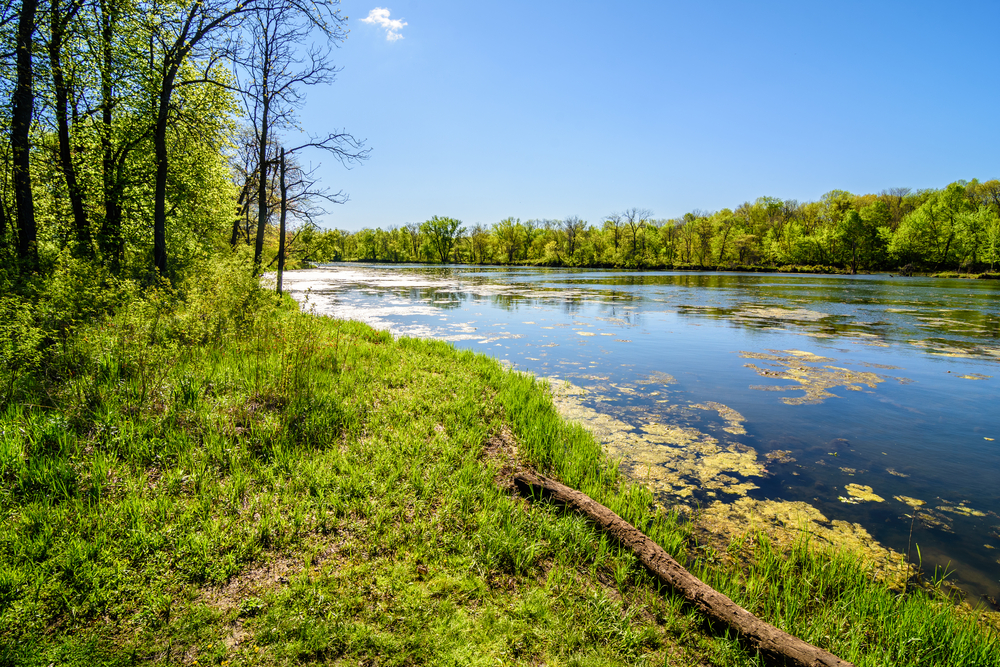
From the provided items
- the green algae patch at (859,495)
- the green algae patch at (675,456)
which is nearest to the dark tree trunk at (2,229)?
the green algae patch at (675,456)

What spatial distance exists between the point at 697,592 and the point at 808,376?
10.0 meters

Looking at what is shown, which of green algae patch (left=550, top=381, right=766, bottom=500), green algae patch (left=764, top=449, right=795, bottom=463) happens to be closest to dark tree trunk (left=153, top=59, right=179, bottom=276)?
green algae patch (left=550, top=381, right=766, bottom=500)

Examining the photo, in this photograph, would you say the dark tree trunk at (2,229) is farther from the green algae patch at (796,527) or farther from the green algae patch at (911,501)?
the green algae patch at (911,501)

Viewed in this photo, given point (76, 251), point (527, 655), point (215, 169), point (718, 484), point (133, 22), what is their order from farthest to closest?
point (215, 169) < point (133, 22) < point (76, 251) < point (718, 484) < point (527, 655)

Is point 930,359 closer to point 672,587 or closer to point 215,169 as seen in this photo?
point 672,587

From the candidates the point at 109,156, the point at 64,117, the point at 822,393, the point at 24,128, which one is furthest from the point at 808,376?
the point at 109,156

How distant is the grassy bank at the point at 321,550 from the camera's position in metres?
2.93

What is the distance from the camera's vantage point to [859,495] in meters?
5.55

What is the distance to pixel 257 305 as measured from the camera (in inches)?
409

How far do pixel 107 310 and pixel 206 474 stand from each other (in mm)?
4819

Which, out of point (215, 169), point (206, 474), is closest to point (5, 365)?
point (206, 474)

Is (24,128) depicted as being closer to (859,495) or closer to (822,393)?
(859,495)

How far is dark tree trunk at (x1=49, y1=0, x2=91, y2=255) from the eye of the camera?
34.2 feet

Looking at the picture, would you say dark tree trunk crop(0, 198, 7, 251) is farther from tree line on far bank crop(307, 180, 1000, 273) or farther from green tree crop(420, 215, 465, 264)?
green tree crop(420, 215, 465, 264)
